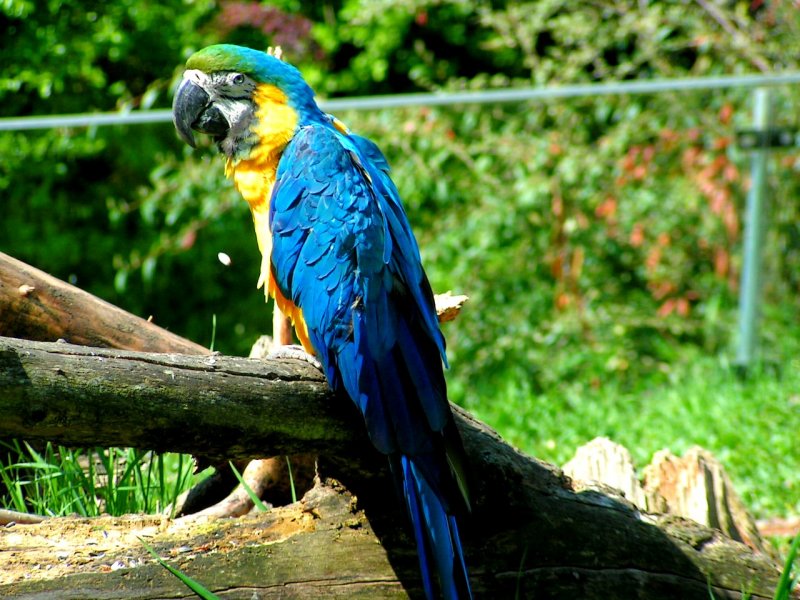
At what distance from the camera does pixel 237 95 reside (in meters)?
2.24

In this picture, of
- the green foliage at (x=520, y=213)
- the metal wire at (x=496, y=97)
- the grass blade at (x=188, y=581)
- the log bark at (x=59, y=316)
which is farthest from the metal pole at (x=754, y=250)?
the grass blade at (x=188, y=581)

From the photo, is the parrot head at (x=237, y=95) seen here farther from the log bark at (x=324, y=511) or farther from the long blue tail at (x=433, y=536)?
the long blue tail at (x=433, y=536)

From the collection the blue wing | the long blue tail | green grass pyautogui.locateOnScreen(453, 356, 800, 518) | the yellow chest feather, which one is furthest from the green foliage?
the long blue tail

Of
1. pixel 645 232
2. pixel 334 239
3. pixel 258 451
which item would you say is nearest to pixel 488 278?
pixel 645 232

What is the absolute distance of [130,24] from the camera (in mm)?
5078

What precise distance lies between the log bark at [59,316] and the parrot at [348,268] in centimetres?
40

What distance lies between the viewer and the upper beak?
228cm

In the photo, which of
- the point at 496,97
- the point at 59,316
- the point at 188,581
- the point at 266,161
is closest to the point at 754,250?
A: the point at 496,97

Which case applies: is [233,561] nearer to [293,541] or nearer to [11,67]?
[293,541]

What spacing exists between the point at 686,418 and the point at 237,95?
239 cm

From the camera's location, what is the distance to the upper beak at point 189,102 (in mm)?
2277

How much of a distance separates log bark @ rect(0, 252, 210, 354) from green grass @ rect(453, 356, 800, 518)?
1.65 metres

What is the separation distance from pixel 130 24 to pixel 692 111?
10.1 ft

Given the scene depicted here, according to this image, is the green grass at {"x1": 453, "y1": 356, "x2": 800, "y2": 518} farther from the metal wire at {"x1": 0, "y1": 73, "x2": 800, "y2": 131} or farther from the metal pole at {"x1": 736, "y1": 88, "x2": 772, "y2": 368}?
the metal wire at {"x1": 0, "y1": 73, "x2": 800, "y2": 131}
